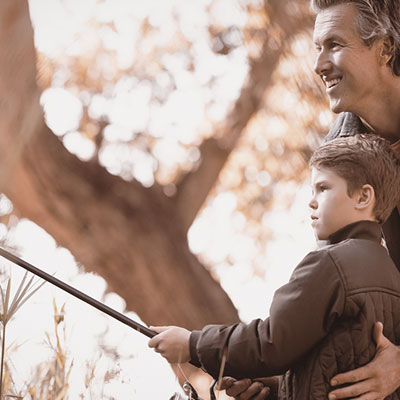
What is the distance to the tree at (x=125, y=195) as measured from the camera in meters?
2.65

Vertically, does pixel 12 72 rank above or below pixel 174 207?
above

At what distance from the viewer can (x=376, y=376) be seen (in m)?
0.89

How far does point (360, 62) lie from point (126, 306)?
188 cm

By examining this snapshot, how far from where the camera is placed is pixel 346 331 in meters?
0.87

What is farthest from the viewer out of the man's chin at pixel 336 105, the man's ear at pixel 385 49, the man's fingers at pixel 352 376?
the man's ear at pixel 385 49

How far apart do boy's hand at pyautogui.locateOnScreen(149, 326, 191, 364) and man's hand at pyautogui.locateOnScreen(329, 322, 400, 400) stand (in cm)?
21

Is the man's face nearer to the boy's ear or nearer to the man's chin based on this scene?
the man's chin

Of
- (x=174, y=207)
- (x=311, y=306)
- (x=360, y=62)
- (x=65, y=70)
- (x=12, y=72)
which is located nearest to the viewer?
(x=311, y=306)

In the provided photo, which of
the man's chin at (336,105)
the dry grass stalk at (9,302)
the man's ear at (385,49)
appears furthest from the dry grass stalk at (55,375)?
the man's ear at (385,49)

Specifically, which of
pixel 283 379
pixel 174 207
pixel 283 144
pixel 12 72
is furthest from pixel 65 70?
pixel 283 379

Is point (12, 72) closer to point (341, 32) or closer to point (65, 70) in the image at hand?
point (65, 70)

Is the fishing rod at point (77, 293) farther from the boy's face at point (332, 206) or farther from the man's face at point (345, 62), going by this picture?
the man's face at point (345, 62)

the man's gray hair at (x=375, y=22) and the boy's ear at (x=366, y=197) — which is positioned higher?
the man's gray hair at (x=375, y=22)

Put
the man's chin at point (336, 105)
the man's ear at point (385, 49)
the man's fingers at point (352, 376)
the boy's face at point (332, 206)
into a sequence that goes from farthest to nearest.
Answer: the man's ear at point (385, 49) < the man's chin at point (336, 105) < the boy's face at point (332, 206) < the man's fingers at point (352, 376)
